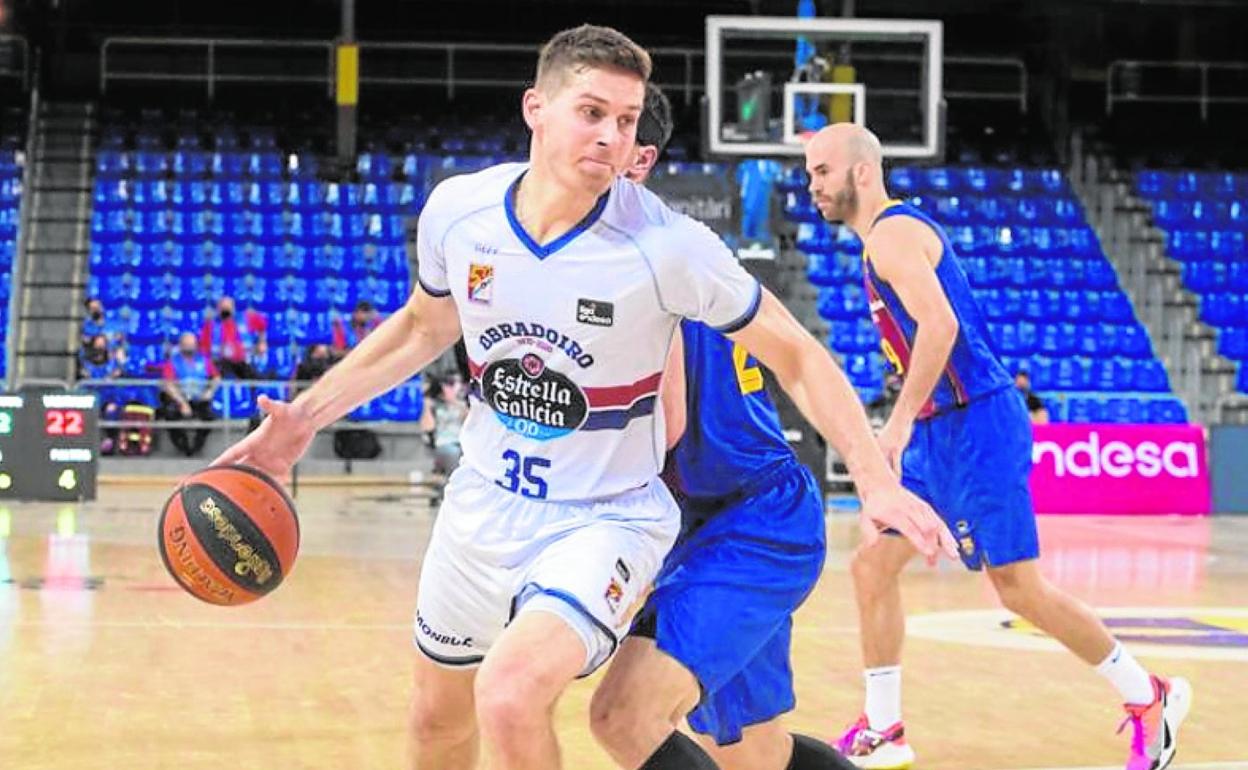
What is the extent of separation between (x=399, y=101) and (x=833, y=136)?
22.2 metres

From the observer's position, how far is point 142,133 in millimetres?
25844

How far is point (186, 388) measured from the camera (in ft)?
63.7

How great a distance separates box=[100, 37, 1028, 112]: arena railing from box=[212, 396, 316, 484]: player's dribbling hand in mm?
22613

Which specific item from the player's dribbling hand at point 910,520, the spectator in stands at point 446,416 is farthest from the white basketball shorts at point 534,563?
the spectator in stands at point 446,416

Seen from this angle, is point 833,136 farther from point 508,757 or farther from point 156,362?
point 156,362

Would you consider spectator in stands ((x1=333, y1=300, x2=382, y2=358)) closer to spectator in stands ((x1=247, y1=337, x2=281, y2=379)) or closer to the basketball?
spectator in stands ((x1=247, y1=337, x2=281, y2=379))

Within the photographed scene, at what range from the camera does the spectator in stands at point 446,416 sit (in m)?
17.0

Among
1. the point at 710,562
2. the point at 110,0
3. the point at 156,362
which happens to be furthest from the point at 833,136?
the point at 110,0

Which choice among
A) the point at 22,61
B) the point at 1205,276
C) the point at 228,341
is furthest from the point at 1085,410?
the point at 22,61

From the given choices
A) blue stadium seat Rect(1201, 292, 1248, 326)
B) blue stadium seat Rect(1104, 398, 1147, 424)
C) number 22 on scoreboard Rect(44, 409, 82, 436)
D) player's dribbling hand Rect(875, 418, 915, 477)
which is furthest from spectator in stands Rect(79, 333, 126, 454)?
player's dribbling hand Rect(875, 418, 915, 477)

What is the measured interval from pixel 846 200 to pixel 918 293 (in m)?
0.39

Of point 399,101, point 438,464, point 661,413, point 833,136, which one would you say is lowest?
point 438,464

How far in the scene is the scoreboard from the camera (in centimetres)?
1619

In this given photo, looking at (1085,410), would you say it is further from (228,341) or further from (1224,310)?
(228,341)
